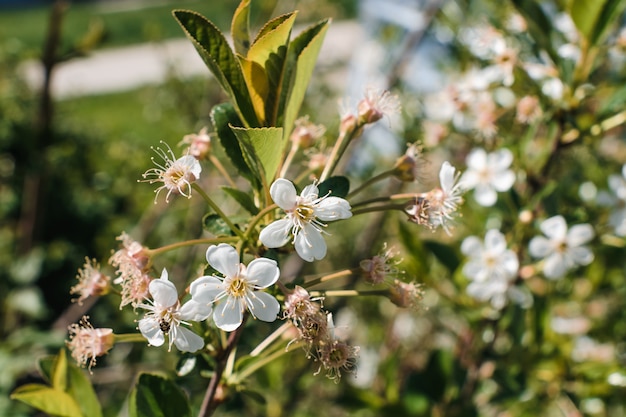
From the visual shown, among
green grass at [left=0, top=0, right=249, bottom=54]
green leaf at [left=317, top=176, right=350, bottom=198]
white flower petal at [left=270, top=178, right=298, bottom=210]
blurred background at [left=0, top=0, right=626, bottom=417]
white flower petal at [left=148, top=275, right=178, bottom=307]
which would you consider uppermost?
white flower petal at [left=270, top=178, right=298, bottom=210]

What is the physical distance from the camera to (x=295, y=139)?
988 mm

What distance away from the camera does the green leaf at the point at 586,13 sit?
124 centimetres

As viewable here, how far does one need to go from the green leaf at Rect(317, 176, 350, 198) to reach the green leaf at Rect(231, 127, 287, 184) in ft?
0.28

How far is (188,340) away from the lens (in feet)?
2.64

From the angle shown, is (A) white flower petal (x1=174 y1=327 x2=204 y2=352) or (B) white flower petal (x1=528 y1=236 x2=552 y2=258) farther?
(B) white flower petal (x1=528 y1=236 x2=552 y2=258)

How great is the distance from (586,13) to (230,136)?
78cm

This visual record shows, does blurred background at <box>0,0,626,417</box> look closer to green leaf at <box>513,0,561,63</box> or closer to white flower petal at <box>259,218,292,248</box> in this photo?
green leaf at <box>513,0,561,63</box>

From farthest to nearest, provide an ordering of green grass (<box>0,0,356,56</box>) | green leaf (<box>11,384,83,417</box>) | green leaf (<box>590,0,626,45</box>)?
green grass (<box>0,0,356,56</box>) → green leaf (<box>590,0,626,45</box>) → green leaf (<box>11,384,83,417</box>)

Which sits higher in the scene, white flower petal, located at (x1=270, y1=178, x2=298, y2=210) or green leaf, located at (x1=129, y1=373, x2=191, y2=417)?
white flower petal, located at (x1=270, y1=178, x2=298, y2=210)

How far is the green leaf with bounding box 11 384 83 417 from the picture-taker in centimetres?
96

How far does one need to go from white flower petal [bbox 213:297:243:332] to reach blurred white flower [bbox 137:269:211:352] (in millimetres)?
19

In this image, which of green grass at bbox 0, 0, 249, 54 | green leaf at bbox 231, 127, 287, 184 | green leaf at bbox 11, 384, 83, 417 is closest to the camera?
green leaf at bbox 231, 127, 287, 184

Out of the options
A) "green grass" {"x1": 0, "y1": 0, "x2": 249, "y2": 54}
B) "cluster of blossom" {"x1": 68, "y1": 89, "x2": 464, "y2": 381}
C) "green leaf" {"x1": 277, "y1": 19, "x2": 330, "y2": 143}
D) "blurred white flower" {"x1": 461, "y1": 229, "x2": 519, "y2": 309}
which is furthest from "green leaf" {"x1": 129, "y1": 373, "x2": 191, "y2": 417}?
"green grass" {"x1": 0, "y1": 0, "x2": 249, "y2": 54}

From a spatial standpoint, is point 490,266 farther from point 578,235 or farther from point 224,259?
point 224,259
